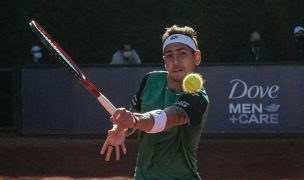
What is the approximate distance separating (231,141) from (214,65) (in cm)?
161

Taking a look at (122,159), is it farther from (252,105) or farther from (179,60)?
(179,60)

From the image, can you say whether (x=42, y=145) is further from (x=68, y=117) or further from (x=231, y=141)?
(x=231, y=141)

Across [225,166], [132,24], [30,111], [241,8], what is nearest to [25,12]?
[132,24]

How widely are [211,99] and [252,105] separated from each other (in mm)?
855

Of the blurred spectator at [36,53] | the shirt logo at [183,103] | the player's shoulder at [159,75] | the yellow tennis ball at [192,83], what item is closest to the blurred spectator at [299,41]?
the blurred spectator at [36,53]

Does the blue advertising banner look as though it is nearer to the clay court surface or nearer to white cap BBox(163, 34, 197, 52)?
the clay court surface

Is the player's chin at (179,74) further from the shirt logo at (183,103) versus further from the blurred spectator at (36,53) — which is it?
the blurred spectator at (36,53)

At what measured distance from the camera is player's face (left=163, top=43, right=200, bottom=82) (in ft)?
14.2

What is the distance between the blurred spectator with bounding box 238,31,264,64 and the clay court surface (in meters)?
2.47

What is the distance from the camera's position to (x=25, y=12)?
17344 millimetres

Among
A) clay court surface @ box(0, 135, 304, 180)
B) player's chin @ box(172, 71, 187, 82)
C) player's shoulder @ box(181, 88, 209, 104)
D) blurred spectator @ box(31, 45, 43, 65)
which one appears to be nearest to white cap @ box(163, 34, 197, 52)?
player's chin @ box(172, 71, 187, 82)

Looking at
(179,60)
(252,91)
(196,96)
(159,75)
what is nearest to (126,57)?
(252,91)

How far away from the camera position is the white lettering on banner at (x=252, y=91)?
44.4ft

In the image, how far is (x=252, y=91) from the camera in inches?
534
